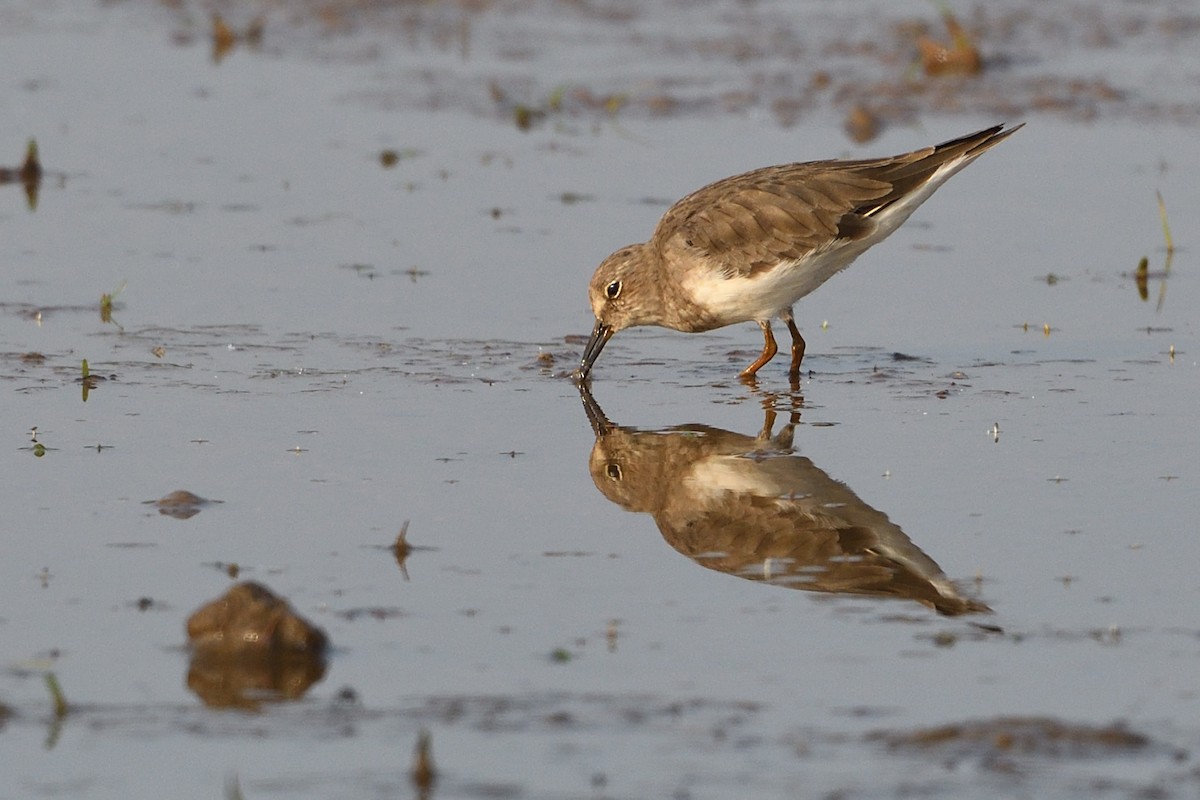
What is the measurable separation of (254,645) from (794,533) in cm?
245

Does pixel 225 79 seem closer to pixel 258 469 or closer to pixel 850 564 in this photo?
pixel 258 469

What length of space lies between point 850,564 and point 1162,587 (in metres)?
1.17

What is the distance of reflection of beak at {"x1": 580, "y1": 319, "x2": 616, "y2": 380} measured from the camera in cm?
1061

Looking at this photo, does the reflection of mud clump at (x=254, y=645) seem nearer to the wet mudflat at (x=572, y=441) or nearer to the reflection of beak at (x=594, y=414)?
the wet mudflat at (x=572, y=441)

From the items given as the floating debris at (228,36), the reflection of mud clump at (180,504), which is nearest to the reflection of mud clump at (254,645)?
the reflection of mud clump at (180,504)

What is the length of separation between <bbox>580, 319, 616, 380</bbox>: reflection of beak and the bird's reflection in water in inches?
36.4

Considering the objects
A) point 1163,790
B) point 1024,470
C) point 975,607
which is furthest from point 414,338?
point 1163,790

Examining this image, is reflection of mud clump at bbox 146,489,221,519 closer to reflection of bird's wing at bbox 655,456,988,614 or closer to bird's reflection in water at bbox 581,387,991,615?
bird's reflection in water at bbox 581,387,991,615

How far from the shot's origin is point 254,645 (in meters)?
6.36

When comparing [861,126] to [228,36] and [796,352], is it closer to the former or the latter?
[796,352]

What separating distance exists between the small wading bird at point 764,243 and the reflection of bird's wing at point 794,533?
6.41 ft

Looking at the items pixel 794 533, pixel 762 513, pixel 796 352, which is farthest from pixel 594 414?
pixel 794 533

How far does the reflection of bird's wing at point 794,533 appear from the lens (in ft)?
23.9

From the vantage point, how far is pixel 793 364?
10.8 meters
